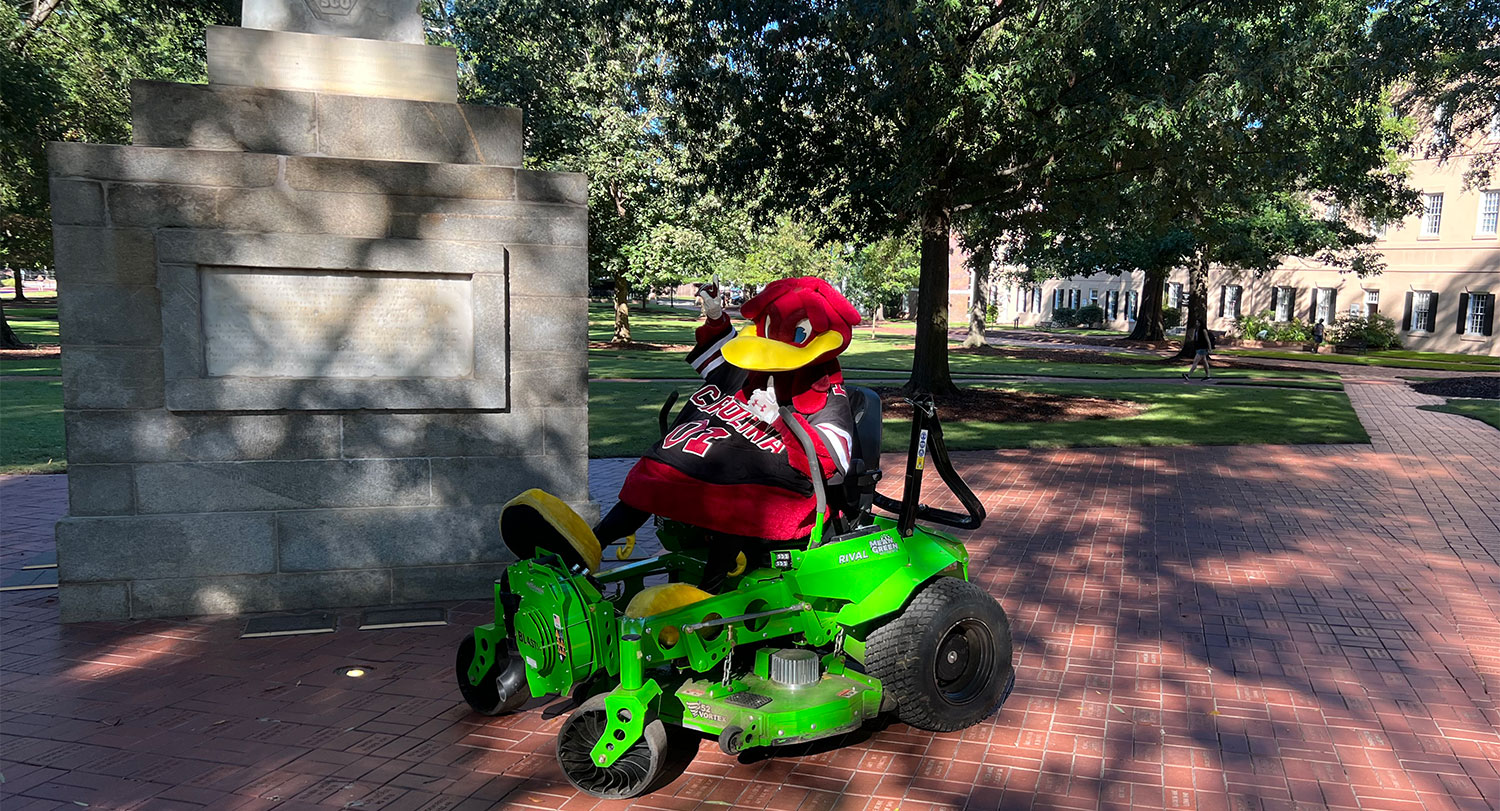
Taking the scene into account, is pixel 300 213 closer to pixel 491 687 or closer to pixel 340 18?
pixel 340 18

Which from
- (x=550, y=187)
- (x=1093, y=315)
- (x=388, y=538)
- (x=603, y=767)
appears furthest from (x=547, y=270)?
(x=1093, y=315)

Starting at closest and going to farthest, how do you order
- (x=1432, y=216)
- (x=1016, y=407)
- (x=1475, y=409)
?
(x=1016, y=407) < (x=1475, y=409) < (x=1432, y=216)

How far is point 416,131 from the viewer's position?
573 centimetres

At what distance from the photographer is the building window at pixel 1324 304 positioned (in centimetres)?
3972

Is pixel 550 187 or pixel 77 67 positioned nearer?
pixel 550 187

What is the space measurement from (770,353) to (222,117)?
3650 mm

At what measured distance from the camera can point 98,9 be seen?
17953 millimetres

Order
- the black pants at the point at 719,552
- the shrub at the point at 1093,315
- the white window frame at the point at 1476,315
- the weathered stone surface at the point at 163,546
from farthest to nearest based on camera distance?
the shrub at the point at 1093,315 → the white window frame at the point at 1476,315 → the weathered stone surface at the point at 163,546 → the black pants at the point at 719,552

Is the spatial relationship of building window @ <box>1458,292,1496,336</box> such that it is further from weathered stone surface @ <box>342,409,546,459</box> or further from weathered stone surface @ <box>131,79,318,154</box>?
weathered stone surface @ <box>131,79,318,154</box>

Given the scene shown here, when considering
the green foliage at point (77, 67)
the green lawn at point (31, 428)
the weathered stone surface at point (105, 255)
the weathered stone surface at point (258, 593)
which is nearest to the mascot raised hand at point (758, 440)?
the weathered stone surface at point (258, 593)

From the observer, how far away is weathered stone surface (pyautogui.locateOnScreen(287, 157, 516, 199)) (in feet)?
17.8

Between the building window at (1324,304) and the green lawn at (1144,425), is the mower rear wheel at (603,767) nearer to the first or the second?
the green lawn at (1144,425)

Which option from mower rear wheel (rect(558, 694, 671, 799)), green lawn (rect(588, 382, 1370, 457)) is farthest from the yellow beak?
green lawn (rect(588, 382, 1370, 457))

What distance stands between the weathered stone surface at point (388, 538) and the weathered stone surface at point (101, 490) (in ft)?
2.64
